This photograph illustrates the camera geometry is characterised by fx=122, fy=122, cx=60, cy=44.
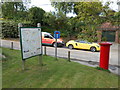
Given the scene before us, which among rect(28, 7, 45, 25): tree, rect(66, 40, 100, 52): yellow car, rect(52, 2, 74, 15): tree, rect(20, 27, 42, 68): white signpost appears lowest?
rect(66, 40, 100, 52): yellow car

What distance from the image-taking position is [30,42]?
17.0 ft

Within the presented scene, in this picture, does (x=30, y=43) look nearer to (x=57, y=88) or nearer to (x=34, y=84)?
(x=34, y=84)

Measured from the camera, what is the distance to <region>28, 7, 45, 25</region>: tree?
2270 cm

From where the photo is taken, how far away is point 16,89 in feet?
11.5

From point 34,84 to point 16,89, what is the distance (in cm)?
56

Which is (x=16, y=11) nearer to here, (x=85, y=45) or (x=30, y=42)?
(x=85, y=45)

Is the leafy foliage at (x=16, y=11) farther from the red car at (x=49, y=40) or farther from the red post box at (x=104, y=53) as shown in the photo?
the red post box at (x=104, y=53)

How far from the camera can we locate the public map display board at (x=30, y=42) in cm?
484

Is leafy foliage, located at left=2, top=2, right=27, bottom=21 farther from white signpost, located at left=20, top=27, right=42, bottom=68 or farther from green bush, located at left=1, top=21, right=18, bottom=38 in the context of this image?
white signpost, located at left=20, top=27, right=42, bottom=68

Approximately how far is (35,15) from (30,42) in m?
19.2

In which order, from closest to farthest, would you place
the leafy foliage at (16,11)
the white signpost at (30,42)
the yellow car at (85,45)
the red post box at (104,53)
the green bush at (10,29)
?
the white signpost at (30,42)
the red post box at (104,53)
the yellow car at (85,45)
the green bush at (10,29)
the leafy foliage at (16,11)

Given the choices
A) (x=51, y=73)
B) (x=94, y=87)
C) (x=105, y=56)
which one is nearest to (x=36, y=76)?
(x=51, y=73)

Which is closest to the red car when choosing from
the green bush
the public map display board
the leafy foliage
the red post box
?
the green bush

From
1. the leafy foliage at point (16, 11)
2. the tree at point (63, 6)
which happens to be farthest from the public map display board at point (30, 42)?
the tree at point (63, 6)
